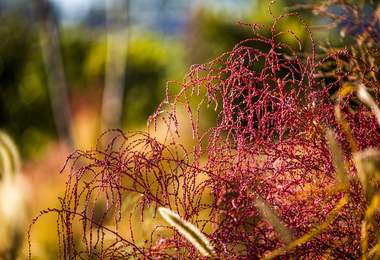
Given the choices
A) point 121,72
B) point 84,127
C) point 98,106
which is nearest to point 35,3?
point 121,72

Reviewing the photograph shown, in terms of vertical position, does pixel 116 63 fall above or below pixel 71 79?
below

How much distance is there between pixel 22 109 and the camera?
14.0ft

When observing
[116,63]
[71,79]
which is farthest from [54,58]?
[71,79]

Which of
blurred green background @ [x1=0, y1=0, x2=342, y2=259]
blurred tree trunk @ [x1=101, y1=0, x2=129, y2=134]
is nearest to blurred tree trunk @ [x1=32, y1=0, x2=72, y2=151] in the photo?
blurred tree trunk @ [x1=101, y1=0, x2=129, y2=134]

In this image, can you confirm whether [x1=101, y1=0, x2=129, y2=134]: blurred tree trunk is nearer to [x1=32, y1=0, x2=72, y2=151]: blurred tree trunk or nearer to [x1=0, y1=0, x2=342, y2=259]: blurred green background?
[x1=32, y1=0, x2=72, y2=151]: blurred tree trunk

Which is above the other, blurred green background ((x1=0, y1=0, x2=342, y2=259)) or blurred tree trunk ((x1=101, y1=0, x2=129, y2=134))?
blurred green background ((x1=0, y1=0, x2=342, y2=259))

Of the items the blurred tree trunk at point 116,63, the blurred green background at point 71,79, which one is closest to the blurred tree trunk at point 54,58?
the blurred tree trunk at point 116,63

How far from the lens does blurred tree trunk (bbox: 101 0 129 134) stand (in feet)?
7.89

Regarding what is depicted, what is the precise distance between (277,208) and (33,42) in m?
4.41

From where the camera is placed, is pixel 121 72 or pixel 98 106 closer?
pixel 121 72

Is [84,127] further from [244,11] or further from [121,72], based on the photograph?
[244,11]

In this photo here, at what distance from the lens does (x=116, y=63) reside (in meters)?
2.59

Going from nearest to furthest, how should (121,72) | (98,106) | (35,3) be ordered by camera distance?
(35,3)
(121,72)
(98,106)

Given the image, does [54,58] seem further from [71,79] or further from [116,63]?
[71,79]
